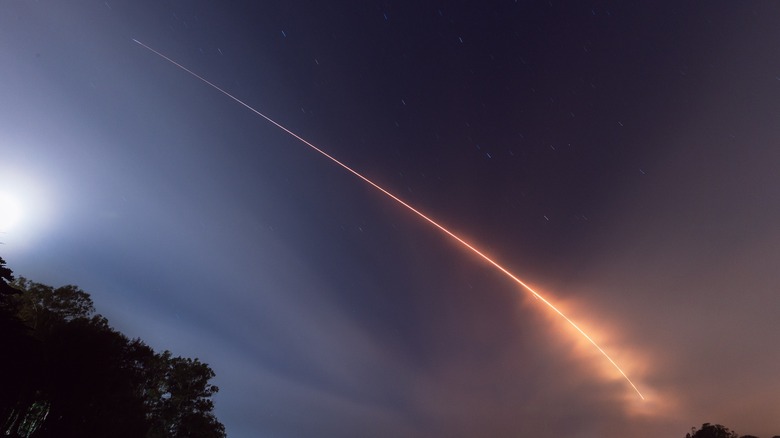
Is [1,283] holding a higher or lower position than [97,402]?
higher

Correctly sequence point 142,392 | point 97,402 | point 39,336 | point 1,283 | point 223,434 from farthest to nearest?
1. point 223,434
2. point 142,392
3. point 97,402
4. point 39,336
5. point 1,283

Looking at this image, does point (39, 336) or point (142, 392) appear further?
point (142, 392)

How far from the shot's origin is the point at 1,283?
2136cm

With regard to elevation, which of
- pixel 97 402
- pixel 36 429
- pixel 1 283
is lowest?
pixel 36 429

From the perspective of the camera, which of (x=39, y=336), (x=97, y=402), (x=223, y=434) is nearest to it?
(x=39, y=336)

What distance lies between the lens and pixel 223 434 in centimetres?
5047

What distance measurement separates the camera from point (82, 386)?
38.3 metres

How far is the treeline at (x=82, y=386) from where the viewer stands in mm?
35344

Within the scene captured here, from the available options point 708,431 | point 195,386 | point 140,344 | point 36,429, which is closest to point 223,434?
point 195,386

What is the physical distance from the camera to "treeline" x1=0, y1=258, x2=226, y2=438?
35.3 m

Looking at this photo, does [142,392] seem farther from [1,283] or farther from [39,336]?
[1,283]

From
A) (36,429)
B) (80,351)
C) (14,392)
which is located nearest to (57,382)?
(80,351)

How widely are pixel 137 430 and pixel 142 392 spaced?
616 cm

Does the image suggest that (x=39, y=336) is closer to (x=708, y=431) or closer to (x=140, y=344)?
(x=140, y=344)
